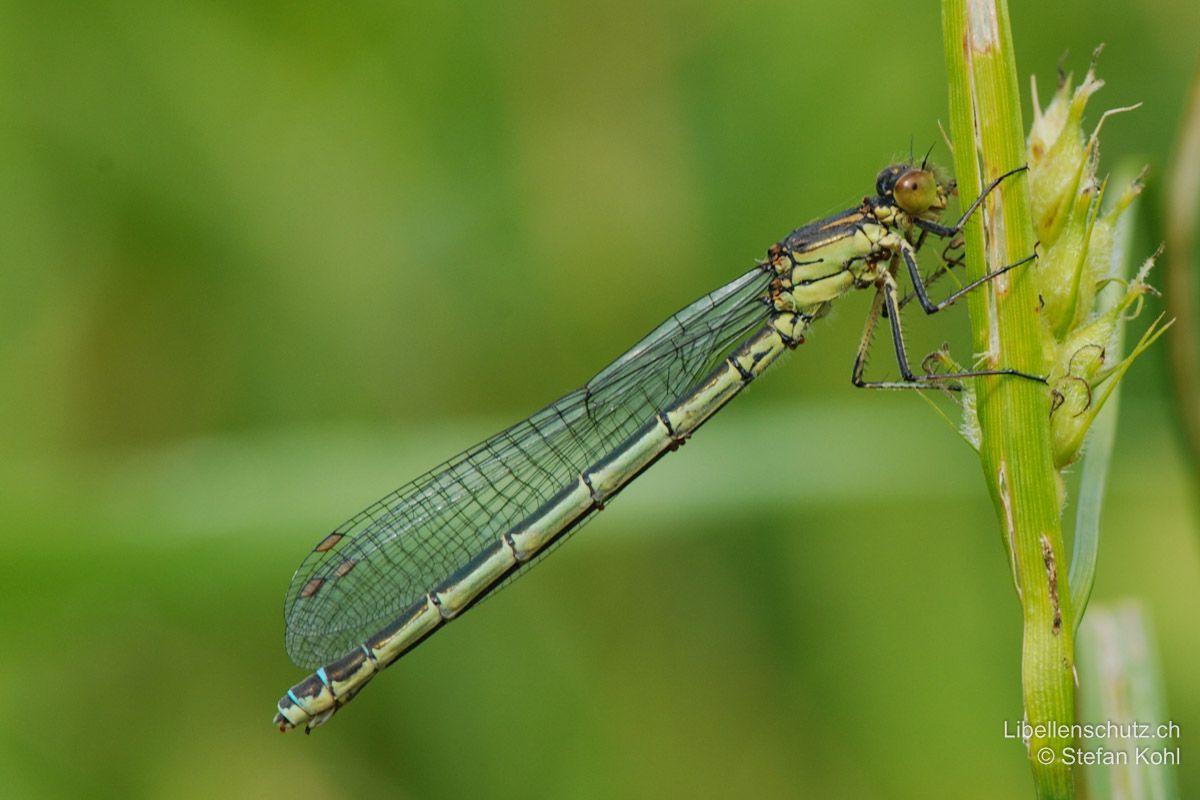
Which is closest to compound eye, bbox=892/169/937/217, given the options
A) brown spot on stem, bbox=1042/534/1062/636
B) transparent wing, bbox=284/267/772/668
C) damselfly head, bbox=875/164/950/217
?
damselfly head, bbox=875/164/950/217

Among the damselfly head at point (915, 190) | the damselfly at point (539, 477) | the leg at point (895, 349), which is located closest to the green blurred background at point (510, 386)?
the damselfly at point (539, 477)

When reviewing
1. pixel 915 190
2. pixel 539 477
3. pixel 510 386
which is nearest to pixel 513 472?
pixel 539 477

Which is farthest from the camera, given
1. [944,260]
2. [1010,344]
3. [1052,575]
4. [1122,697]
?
[944,260]

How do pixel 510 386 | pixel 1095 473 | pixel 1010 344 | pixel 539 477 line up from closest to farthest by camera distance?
pixel 1010 344
pixel 1095 473
pixel 539 477
pixel 510 386

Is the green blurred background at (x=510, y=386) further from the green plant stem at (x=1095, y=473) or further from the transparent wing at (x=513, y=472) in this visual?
the green plant stem at (x=1095, y=473)

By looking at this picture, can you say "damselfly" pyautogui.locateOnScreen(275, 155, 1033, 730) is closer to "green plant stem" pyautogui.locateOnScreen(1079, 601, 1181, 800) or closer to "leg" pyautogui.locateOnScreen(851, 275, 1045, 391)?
"leg" pyautogui.locateOnScreen(851, 275, 1045, 391)

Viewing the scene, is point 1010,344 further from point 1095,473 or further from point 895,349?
point 895,349

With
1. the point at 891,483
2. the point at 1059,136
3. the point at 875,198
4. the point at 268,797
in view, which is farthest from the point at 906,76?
the point at 268,797
